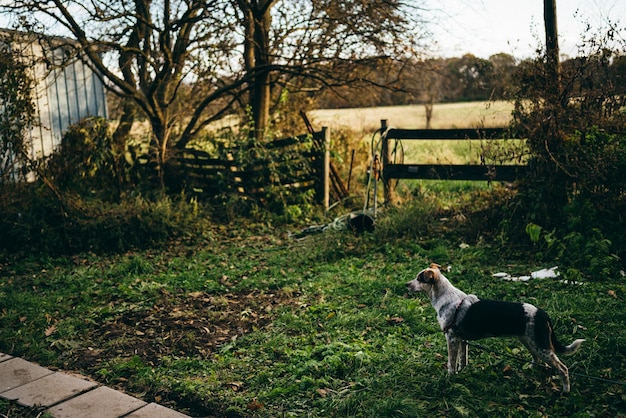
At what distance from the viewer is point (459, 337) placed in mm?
4074

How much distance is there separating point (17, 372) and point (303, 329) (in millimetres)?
2382

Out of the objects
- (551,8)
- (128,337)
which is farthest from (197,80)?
(128,337)

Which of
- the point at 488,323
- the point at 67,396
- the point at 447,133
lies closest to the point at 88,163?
the point at 447,133

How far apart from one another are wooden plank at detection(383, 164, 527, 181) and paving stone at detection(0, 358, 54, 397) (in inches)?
255

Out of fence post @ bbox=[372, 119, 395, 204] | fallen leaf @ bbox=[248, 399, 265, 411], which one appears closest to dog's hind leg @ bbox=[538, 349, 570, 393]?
fallen leaf @ bbox=[248, 399, 265, 411]

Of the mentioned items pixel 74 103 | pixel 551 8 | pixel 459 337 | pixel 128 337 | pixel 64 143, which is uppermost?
pixel 551 8

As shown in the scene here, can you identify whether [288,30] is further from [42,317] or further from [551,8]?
A: [42,317]

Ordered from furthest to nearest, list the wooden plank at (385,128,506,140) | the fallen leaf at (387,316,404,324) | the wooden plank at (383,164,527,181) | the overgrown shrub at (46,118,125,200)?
the overgrown shrub at (46,118,125,200), the wooden plank at (385,128,506,140), the wooden plank at (383,164,527,181), the fallen leaf at (387,316,404,324)

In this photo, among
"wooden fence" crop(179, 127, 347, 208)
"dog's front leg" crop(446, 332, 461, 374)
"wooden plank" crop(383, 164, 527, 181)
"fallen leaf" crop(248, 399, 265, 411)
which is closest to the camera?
"fallen leaf" crop(248, 399, 265, 411)

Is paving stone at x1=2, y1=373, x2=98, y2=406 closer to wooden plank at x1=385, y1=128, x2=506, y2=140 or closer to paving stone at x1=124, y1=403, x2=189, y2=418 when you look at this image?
paving stone at x1=124, y1=403, x2=189, y2=418

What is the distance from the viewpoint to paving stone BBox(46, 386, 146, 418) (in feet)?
12.9

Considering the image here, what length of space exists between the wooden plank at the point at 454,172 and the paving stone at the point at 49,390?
6.36 metres

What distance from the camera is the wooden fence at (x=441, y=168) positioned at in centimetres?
870

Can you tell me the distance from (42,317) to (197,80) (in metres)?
6.97
